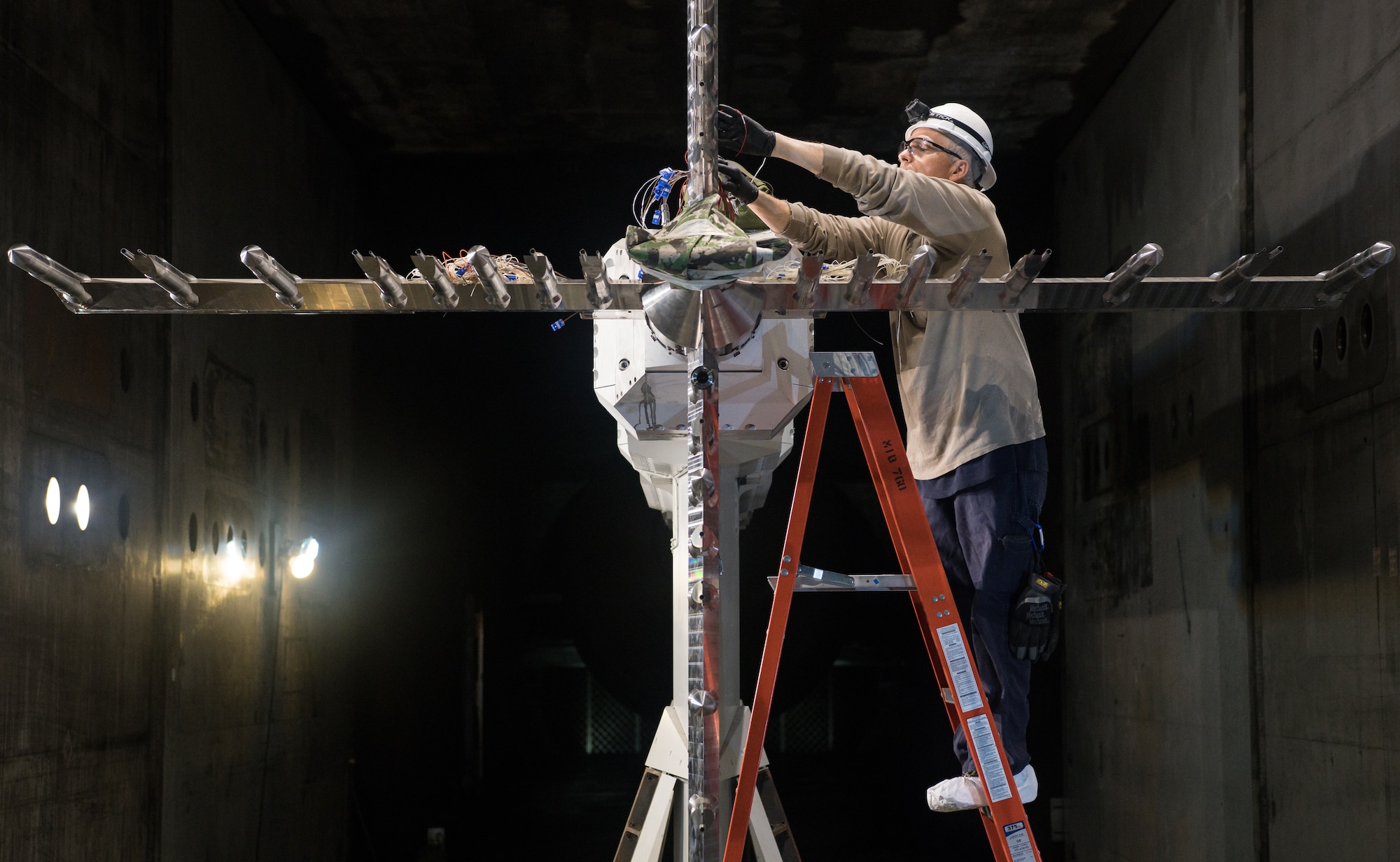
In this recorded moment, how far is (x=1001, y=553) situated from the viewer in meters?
2.66

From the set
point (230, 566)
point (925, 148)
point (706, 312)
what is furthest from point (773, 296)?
point (230, 566)

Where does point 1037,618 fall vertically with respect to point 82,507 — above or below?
below

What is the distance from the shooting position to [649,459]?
10.5 ft

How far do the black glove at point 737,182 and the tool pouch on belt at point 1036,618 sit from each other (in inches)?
39.9

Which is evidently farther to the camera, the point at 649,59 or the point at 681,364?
the point at 649,59

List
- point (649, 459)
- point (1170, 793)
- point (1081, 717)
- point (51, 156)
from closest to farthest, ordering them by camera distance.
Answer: point (649, 459) → point (51, 156) → point (1170, 793) → point (1081, 717)

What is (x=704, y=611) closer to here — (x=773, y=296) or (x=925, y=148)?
(x=773, y=296)

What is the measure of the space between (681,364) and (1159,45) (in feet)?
11.0

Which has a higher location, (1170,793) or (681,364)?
(681,364)

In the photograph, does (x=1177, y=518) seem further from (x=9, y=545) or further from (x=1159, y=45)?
(x=9, y=545)

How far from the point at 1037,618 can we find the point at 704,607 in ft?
3.06

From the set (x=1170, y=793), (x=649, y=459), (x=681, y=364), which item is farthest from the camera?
(x=1170, y=793)

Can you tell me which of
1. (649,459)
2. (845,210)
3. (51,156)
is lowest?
(649,459)

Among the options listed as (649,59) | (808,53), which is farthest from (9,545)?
(808,53)
